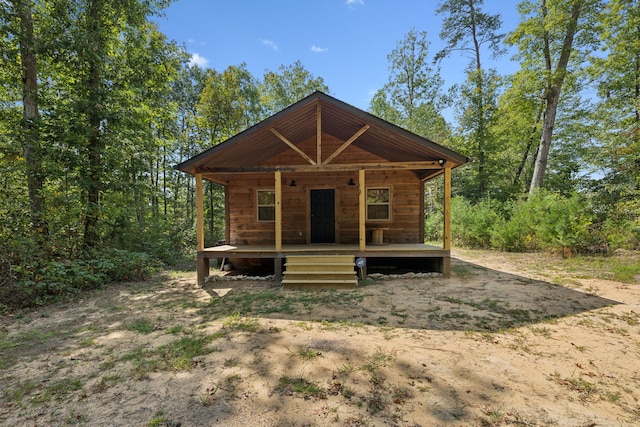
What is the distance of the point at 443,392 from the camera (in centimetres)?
256

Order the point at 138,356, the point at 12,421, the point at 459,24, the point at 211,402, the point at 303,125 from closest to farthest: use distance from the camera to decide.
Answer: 1. the point at 12,421
2. the point at 211,402
3. the point at 138,356
4. the point at 303,125
5. the point at 459,24

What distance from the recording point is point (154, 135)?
41.1 feet

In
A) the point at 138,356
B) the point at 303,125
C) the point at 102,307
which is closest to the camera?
the point at 138,356

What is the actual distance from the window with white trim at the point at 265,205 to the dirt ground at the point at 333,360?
13.3 feet

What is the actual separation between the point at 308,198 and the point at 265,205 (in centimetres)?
152

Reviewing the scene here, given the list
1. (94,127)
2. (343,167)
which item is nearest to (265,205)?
(343,167)

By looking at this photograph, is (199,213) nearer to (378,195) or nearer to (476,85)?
(378,195)

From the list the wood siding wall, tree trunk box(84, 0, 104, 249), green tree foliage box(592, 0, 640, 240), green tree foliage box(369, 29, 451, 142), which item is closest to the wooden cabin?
the wood siding wall

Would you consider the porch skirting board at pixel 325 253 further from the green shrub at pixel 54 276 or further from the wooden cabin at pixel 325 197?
the green shrub at pixel 54 276

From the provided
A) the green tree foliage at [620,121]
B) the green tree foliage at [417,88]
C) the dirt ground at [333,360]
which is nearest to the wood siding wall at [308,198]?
the dirt ground at [333,360]

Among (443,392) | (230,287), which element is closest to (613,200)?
(443,392)

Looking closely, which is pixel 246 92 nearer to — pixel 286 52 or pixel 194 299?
pixel 286 52

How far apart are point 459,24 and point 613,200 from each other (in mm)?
14630

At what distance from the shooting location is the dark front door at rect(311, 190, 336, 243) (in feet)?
30.8
